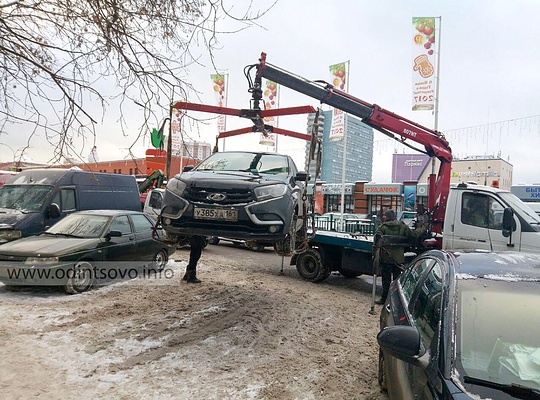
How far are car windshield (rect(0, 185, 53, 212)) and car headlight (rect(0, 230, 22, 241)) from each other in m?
0.93

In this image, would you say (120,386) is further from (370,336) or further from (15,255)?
(15,255)

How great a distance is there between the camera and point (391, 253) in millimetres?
7234

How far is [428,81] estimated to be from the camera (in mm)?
15062

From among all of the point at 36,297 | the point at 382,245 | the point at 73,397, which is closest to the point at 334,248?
the point at 382,245

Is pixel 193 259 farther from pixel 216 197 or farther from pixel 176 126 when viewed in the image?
pixel 176 126

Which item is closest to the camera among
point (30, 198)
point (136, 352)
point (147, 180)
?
point (136, 352)

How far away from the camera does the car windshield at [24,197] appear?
921 cm

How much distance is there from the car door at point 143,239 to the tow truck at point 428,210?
114 inches

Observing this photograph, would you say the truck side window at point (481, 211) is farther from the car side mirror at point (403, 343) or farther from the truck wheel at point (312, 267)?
the car side mirror at point (403, 343)

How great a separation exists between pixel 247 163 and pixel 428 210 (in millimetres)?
4791

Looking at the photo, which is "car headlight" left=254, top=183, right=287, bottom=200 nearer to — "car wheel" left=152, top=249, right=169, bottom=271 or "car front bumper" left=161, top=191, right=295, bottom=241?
"car front bumper" left=161, top=191, right=295, bottom=241

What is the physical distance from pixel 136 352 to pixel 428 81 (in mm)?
14449

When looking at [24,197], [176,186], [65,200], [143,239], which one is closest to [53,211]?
[65,200]

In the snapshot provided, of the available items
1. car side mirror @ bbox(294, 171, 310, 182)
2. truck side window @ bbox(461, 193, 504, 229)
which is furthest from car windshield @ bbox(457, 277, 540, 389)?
truck side window @ bbox(461, 193, 504, 229)
